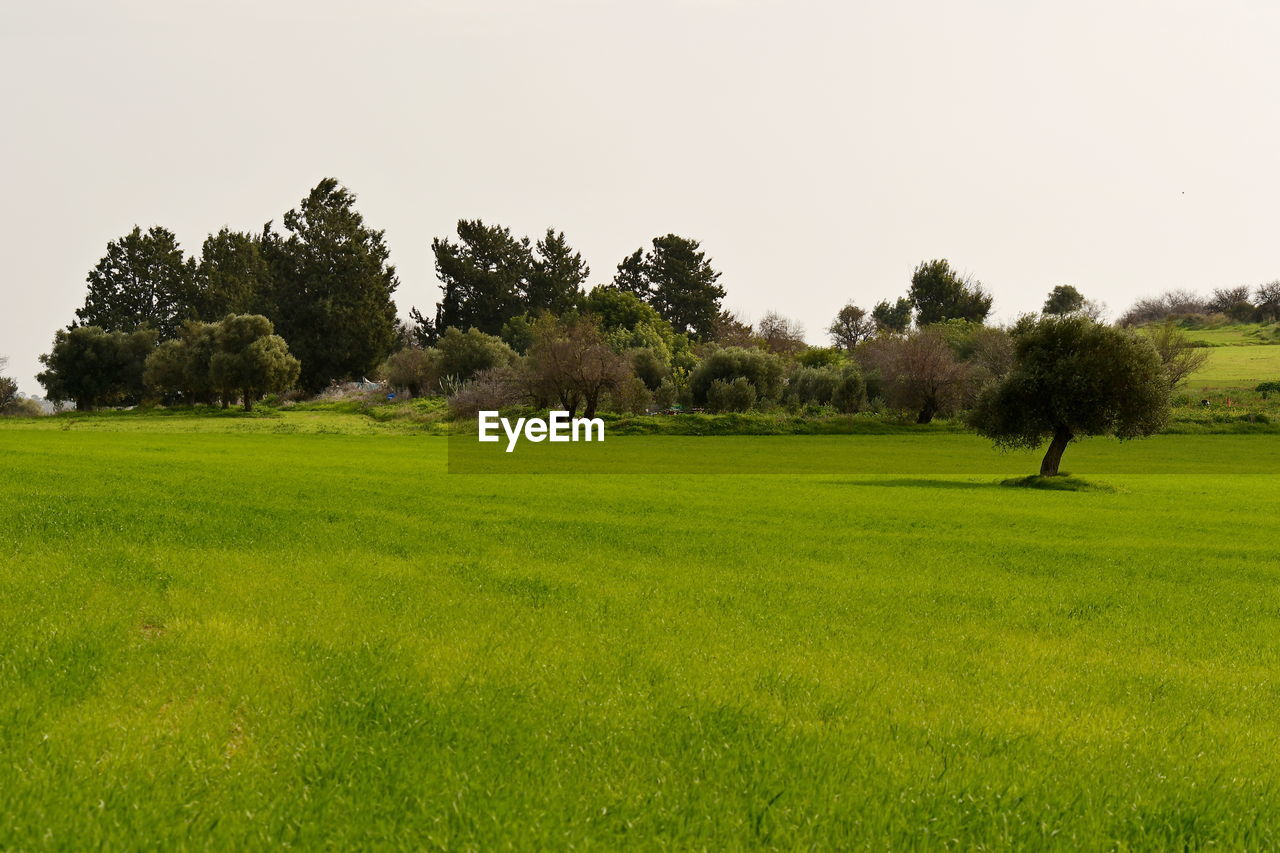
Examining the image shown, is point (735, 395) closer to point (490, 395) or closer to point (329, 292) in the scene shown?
point (490, 395)

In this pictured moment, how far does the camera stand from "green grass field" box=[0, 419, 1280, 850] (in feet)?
19.7

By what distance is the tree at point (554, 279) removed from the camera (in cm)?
14025

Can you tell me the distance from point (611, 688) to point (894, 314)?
174 m

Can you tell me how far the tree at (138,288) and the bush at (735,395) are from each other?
83.1 meters

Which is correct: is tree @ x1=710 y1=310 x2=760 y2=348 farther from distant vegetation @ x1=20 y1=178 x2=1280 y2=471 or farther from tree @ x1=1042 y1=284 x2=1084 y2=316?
tree @ x1=1042 y1=284 x2=1084 y2=316

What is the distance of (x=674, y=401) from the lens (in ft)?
279

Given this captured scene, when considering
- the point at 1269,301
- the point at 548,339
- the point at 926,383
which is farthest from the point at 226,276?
the point at 1269,301

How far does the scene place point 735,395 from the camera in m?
79.8

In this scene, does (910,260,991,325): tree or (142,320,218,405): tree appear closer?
(142,320,218,405): tree

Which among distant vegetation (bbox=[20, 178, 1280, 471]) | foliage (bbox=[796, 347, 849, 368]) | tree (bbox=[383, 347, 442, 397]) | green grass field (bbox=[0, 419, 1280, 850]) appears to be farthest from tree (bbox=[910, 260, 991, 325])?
green grass field (bbox=[0, 419, 1280, 850])

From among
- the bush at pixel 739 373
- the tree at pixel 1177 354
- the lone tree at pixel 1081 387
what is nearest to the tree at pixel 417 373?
the bush at pixel 739 373

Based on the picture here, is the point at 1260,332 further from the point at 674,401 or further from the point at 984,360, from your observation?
the point at 674,401

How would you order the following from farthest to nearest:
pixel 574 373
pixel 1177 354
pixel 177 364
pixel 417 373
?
1. pixel 417 373
2. pixel 177 364
3. pixel 1177 354
4. pixel 574 373

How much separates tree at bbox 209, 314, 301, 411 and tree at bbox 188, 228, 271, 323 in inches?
1123
